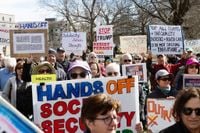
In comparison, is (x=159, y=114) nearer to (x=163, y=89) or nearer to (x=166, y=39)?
(x=163, y=89)

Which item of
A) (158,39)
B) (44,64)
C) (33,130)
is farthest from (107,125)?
(158,39)

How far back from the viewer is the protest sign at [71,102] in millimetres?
5539

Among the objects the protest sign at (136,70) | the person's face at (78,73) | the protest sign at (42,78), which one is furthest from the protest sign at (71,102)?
the protest sign at (136,70)

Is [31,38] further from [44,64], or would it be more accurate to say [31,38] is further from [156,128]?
[156,128]

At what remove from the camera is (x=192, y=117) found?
11.3 feet

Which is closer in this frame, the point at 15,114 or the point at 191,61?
the point at 15,114

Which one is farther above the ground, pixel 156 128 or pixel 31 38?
pixel 31 38

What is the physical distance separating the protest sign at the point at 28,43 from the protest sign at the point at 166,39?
3.14m

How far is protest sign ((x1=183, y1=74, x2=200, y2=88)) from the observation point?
6410 millimetres

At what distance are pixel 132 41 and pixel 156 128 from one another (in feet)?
40.3

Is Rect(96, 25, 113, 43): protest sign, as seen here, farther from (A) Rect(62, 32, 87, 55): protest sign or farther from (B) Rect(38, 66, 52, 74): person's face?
(B) Rect(38, 66, 52, 74): person's face

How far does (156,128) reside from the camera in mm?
5754

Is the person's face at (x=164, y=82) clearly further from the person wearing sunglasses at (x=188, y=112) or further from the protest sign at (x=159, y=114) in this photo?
the person wearing sunglasses at (x=188, y=112)

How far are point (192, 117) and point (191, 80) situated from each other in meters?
3.10
